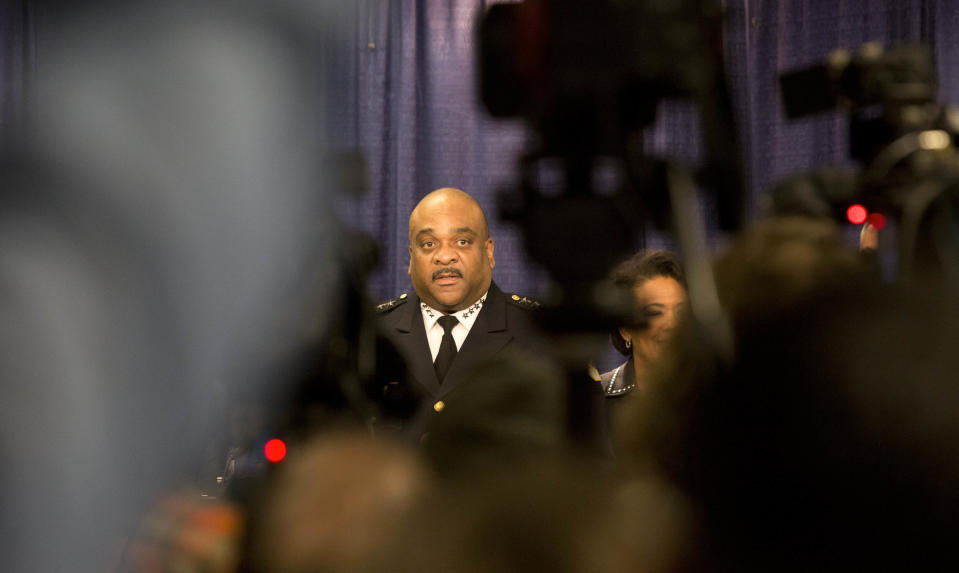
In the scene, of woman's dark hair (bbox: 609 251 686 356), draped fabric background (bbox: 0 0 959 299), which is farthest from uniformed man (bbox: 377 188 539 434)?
woman's dark hair (bbox: 609 251 686 356)

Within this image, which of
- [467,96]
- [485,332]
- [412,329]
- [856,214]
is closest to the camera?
[856,214]

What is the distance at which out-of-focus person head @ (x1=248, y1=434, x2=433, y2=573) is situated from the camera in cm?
39

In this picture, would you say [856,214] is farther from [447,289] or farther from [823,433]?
[447,289]

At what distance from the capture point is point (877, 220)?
1.85 ft

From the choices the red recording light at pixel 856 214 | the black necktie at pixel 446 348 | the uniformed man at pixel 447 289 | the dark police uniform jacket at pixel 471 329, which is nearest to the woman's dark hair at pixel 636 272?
the red recording light at pixel 856 214

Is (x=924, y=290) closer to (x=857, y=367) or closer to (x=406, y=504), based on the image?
(x=857, y=367)

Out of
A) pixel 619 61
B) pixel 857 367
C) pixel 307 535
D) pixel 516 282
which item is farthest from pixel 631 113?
pixel 516 282

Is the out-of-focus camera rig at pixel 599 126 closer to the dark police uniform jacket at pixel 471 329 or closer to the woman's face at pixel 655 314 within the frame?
the woman's face at pixel 655 314

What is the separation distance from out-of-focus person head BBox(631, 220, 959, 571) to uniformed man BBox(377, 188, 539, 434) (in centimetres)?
115

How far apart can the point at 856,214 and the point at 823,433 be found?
192 mm

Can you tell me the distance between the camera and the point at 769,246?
469mm

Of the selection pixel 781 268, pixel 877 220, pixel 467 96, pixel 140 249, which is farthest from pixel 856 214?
pixel 467 96

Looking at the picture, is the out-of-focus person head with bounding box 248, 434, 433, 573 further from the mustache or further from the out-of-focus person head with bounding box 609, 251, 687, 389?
the mustache

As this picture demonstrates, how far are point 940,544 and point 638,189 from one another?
243 millimetres
